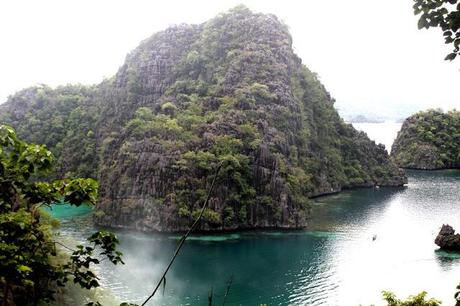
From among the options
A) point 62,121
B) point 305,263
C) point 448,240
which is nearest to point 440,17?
point 305,263

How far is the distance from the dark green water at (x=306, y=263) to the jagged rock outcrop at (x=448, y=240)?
0.89 meters

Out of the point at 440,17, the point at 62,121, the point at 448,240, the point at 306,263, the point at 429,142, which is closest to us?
the point at 440,17

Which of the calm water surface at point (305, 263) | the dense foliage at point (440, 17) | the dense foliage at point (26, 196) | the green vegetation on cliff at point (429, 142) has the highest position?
the green vegetation on cliff at point (429, 142)

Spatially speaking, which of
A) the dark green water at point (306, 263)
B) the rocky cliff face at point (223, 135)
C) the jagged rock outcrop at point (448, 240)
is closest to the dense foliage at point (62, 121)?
the rocky cliff face at point (223, 135)

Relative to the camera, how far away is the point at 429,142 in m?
114

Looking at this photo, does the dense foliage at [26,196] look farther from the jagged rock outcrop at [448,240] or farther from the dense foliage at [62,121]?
the dense foliage at [62,121]

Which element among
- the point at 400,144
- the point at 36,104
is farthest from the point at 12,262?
the point at 400,144

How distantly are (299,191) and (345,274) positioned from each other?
835 inches

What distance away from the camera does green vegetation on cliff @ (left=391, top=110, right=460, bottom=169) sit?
365 ft

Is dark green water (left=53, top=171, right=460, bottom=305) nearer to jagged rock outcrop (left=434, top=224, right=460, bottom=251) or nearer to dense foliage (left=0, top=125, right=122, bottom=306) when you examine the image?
jagged rock outcrop (left=434, top=224, right=460, bottom=251)

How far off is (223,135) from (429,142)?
2945 inches

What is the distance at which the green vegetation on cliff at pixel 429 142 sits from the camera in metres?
111

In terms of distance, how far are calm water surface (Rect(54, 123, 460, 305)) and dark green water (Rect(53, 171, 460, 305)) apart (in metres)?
0.08

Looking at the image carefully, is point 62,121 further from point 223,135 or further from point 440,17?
point 440,17
